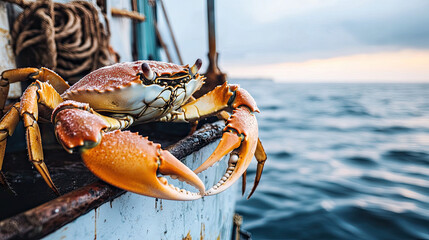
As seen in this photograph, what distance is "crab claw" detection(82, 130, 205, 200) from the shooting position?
1014 millimetres

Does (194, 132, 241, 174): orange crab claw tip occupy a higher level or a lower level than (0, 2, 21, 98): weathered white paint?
lower

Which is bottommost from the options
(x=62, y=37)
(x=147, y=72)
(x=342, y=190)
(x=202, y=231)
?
(x=342, y=190)

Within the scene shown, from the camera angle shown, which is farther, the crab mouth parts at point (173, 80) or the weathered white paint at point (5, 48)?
the weathered white paint at point (5, 48)

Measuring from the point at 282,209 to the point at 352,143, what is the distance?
19.7 ft

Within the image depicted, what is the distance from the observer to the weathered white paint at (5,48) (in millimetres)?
2406

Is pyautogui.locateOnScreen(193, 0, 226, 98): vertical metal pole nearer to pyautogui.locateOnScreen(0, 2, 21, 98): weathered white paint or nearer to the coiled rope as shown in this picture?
the coiled rope

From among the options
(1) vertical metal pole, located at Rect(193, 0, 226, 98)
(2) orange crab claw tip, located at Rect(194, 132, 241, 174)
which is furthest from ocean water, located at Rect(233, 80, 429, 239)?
(2) orange crab claw tip, located at Rect(194, 132, 241, 174)

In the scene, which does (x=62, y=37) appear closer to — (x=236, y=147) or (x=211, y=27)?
(x=211, y=27)

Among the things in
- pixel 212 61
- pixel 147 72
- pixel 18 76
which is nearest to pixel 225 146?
pixel 147 72

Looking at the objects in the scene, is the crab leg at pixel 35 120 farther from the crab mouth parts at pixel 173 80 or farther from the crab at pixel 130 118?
the crab mouth parts at pixel 173 80

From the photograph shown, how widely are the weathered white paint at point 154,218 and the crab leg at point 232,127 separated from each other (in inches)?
11.0

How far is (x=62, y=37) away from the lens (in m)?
2.64

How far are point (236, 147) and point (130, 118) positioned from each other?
68 cm

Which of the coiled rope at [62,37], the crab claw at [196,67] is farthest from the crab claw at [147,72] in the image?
the coiled rope at [62,37]
